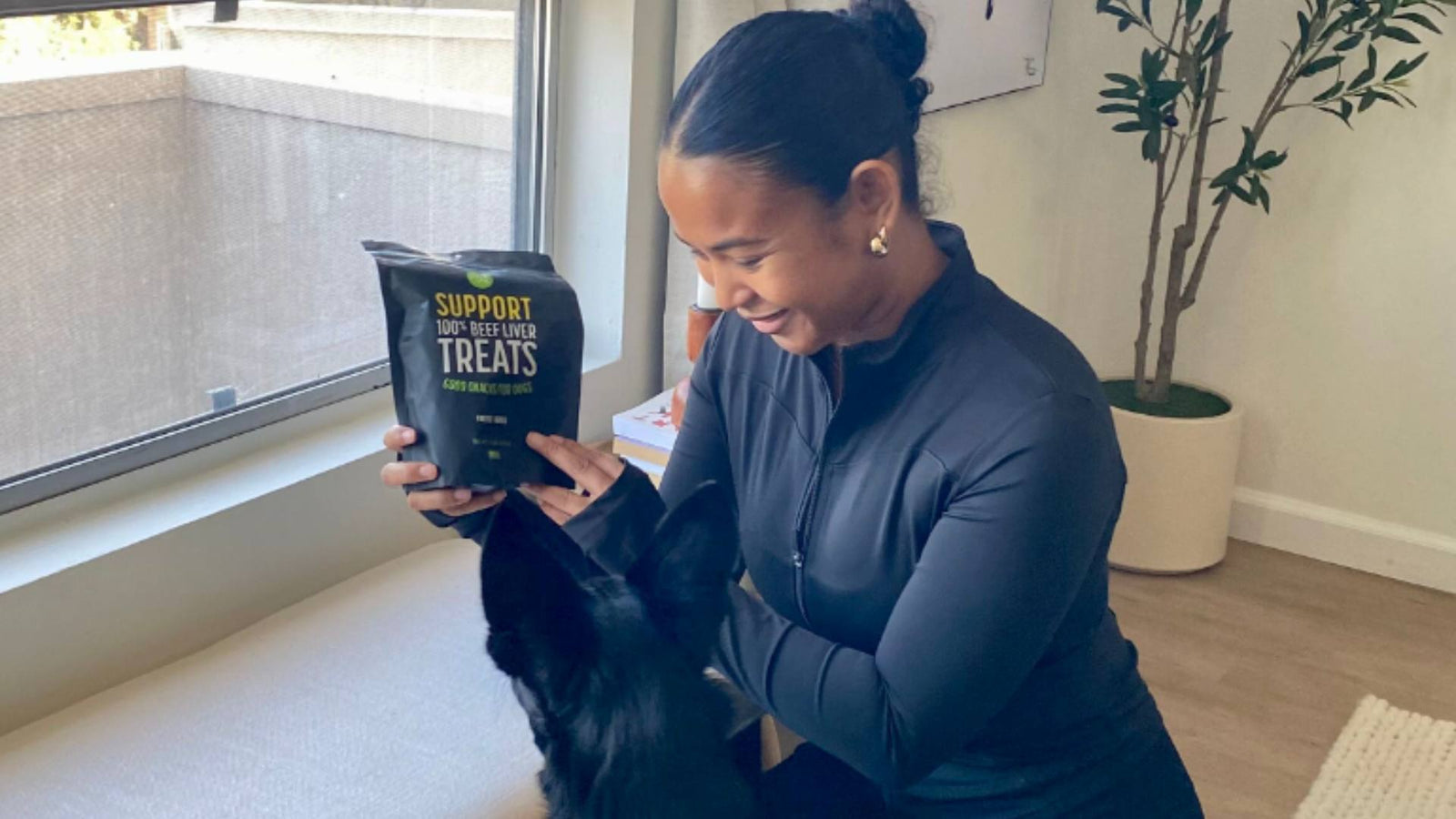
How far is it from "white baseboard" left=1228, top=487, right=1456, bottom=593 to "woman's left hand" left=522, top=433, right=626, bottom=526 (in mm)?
Answer: 2283

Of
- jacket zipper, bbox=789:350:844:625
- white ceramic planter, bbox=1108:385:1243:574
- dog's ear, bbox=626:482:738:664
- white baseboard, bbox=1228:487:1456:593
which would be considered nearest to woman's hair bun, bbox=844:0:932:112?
jacket zipper, bbox=789:350:844:625

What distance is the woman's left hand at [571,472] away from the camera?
1.21m

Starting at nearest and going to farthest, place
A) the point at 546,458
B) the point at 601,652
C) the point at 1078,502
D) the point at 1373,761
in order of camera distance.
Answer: the point at 601,652 → the point at 1078,502 → the point at 546,458 → the point at 1373,761

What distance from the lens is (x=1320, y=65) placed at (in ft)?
8.32

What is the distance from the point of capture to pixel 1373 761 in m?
2.29

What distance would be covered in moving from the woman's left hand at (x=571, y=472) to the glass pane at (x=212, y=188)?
0.60m

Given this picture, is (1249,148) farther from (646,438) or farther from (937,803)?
(937,803)

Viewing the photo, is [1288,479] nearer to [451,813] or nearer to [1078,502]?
[1078,502]

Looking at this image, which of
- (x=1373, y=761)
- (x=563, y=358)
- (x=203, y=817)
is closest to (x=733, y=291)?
(x=563, y=358)

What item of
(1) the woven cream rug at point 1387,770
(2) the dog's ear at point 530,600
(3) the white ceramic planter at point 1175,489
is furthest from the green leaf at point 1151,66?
(2) the dog's ear at point 530,600

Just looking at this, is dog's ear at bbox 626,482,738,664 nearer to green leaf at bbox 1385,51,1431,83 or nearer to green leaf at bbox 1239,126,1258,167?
green leaf at bbox 1239,126,1258,167

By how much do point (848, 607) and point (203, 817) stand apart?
593mm

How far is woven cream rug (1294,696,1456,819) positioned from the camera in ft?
7.13

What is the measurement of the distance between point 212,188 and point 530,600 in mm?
879
